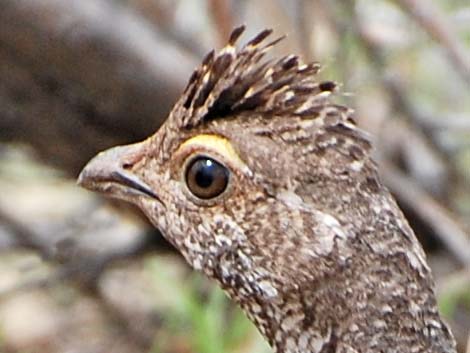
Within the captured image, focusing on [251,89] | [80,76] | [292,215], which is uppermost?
[80,76]

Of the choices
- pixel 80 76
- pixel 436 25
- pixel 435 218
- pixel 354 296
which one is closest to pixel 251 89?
pixel 354 296

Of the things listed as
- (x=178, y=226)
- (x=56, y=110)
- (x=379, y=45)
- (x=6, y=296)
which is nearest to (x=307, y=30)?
(x=379, y=45)

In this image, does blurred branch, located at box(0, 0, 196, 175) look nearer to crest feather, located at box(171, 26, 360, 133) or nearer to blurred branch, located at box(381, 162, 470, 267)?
blurred branch, located at box(381, 162, 470, 267)

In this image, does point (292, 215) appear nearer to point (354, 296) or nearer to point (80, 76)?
point (354, 296)

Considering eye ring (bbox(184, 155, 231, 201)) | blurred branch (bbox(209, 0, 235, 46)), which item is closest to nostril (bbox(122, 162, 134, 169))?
eye ring (bbox(184, 155, 231, 201))

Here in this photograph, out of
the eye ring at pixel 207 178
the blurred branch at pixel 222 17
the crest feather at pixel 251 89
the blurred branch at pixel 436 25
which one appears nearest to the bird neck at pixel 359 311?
the eye ring at pixel 207 178

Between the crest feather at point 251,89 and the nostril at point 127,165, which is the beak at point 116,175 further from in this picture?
the crest feather at point 251,89
